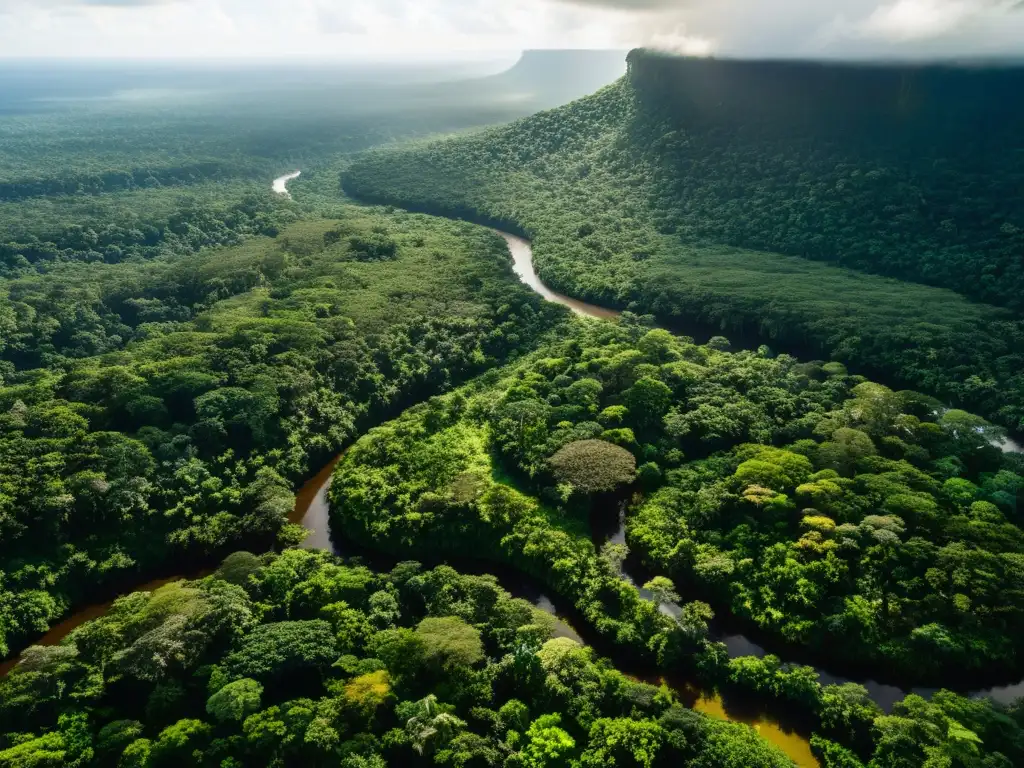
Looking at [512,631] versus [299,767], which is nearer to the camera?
[299,767]

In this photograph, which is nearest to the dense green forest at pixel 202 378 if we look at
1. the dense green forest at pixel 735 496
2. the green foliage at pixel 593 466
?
the dense green forest at pixel 735 496

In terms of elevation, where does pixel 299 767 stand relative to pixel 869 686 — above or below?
above

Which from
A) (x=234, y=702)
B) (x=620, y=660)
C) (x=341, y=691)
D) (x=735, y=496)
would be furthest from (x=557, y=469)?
(x=234, y=702)

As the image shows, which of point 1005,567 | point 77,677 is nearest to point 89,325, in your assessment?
point 77,677

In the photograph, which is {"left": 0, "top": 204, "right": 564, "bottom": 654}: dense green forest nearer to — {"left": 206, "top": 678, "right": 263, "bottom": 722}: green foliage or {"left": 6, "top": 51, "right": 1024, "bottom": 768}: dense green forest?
{"left": 6, "top": 51, "right": 1024, "bottom": 768}: dense green forest

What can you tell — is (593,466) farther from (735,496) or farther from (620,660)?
(620,660)

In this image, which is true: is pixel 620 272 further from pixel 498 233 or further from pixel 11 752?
pixel 11 752
